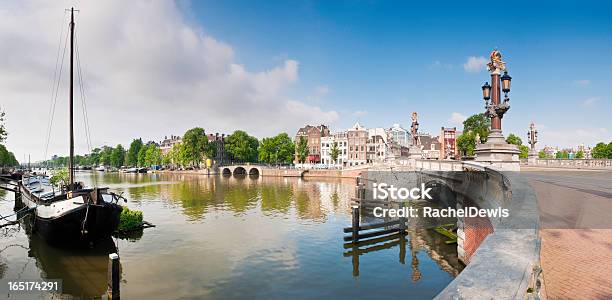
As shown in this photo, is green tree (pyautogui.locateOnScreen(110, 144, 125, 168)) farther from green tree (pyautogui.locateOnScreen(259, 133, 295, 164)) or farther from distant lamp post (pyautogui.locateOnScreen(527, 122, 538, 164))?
distant lamp post (pyautogui.locateOnScreen(527, 122, 538, 164))

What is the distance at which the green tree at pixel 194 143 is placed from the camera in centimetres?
11808

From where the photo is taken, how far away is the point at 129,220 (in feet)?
80.1

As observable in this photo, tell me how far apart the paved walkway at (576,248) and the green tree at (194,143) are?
377 ft

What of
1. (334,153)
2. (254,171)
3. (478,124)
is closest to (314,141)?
(334,153)

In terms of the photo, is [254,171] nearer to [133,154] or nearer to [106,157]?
[133,154]

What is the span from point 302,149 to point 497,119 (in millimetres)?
87478

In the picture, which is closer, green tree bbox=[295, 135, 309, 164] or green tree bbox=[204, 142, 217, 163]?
green tree bbox=[295, 135, 309, 164]

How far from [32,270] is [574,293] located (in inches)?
870

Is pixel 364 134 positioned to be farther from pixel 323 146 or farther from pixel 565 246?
pixel 565 246

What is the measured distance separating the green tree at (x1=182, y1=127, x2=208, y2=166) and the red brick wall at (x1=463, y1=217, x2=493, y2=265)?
111584mm

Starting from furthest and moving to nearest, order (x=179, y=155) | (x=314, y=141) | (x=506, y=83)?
(x=179, y=155), (x=314, y=141), (x=506, y=83)

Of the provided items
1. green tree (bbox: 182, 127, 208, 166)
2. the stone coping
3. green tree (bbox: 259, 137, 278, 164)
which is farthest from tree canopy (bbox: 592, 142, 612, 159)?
green tree (bbox: 182, 127, 208, 166)

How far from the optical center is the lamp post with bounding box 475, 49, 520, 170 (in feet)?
53.6

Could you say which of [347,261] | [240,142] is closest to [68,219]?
[347,261]
